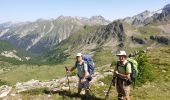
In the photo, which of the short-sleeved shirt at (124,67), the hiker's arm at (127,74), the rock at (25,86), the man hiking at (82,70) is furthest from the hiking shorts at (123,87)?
the rock at (25,86)

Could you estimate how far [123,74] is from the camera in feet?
70.7

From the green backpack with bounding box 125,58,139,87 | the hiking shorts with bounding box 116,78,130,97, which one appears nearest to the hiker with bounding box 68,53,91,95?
the hiking shorts with bounding box 116,78,130,97

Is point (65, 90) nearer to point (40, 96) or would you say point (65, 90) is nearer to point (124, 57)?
point (40, 96)

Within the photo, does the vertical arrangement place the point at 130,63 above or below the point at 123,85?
above

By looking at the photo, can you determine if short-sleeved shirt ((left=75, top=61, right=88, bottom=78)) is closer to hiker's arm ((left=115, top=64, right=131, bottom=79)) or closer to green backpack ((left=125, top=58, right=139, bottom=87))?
hiker's arm ((left=115, top=64, right=131, bottom=79))

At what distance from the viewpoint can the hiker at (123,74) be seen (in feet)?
69.4

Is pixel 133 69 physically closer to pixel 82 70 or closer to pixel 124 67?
A: pixel 124 67

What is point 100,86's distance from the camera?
31656 mm

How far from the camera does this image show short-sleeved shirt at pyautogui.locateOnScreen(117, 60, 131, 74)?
2116 cm

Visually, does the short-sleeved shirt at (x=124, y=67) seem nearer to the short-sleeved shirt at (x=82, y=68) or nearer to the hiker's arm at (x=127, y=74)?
the hiker's arm at (x=127, y=74)

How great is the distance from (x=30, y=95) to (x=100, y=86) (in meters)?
7.19

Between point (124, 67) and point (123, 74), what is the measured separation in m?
0.48

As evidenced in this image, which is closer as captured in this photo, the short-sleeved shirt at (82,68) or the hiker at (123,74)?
the hiker at (123,74)

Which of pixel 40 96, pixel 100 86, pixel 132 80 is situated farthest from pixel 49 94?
pixel 132 80
